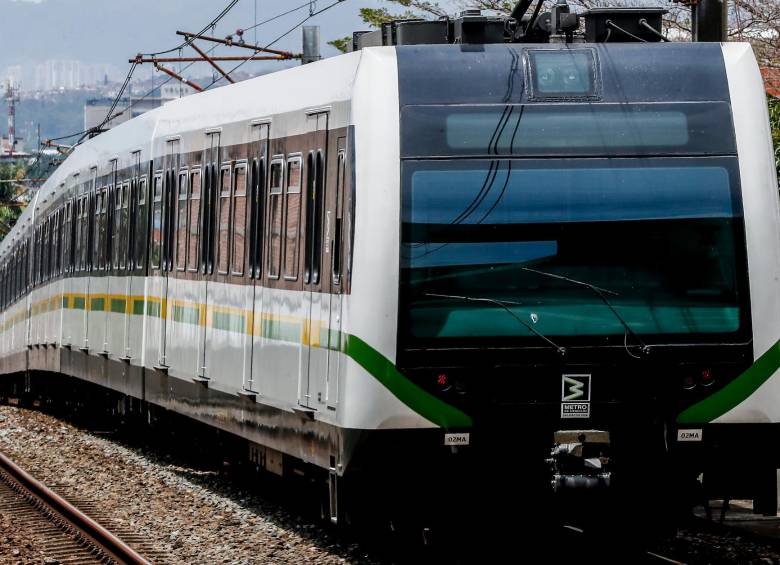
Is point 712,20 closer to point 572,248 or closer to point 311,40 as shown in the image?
point 572,248

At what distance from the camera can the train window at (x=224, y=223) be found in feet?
43.6

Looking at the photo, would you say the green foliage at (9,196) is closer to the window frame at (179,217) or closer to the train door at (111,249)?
the train door at (111,249)

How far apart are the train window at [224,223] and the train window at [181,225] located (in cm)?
145

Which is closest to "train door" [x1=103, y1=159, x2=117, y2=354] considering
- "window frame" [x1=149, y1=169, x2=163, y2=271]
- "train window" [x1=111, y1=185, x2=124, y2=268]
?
"train window" [x1=111, y1=185, x2=124, y2=268]

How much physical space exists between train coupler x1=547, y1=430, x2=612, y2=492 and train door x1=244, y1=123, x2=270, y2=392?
3.07 meters

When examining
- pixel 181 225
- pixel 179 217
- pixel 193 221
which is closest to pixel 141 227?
pixel 179 217

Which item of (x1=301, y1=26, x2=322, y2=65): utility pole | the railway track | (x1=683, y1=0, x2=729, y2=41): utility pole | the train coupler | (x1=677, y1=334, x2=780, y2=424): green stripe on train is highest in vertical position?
(x1=301, y1=26, x2=322, y2=65): utility pole

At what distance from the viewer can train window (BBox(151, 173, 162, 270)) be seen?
1625 cm

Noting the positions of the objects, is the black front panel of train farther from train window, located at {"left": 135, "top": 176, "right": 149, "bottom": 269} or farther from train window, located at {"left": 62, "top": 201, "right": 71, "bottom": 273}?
train window, located at {"left": 62, "top": 201, "right": 71, "bottom": 273}

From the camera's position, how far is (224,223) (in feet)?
44.1

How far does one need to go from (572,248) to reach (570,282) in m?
0.19

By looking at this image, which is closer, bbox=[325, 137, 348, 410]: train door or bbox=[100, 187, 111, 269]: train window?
bbox=[325, 137, 348, 410]: train door

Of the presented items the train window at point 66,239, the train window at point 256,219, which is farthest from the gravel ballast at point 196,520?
the train window at point 66,239

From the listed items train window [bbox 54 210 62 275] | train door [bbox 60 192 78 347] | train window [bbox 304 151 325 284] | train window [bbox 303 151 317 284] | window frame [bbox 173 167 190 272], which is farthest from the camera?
train window [bbox 54 210 62 275]
